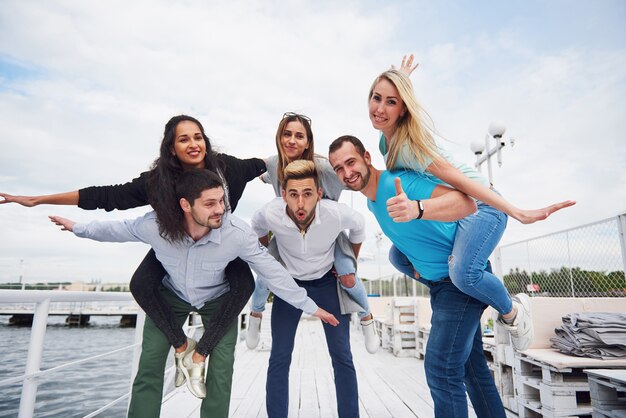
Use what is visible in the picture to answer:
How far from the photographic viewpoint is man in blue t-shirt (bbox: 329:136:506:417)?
144cm

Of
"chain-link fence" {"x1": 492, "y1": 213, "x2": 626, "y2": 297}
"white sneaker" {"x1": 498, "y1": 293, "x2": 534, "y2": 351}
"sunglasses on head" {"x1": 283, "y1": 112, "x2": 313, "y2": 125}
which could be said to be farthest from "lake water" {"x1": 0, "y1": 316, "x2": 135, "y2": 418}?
"chain-link fence" {"x1": 492, "y1": 213, "x2": 626, "y2": 297}

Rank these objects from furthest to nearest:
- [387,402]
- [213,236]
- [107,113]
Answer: [107,113] → [387,402] → [213,236]

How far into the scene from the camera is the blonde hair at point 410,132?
1.54 meters

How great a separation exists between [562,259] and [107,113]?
52221 mm

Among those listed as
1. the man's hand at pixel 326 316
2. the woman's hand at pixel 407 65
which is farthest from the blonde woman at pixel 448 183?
the man's hand at pixel 326 316

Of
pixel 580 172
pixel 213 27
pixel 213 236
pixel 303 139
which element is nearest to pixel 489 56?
pixel 213 27

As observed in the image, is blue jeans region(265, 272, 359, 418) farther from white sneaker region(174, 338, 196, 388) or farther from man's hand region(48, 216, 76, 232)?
man's hand region(48, 216, 76, 232)

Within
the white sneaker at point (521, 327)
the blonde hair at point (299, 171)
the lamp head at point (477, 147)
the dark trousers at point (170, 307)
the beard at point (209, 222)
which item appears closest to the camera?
the beard at point (209, 222)

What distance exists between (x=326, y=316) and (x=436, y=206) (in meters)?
0.92

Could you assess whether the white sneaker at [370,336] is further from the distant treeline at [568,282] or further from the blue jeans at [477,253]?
the distant treeline at [568,282]

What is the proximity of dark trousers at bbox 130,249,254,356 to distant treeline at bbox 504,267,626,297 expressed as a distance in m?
3.66

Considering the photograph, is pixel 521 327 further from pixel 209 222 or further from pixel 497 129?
pixel 497 129

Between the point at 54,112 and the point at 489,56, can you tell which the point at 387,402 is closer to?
the point at 489,56

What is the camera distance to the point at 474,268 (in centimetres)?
152
